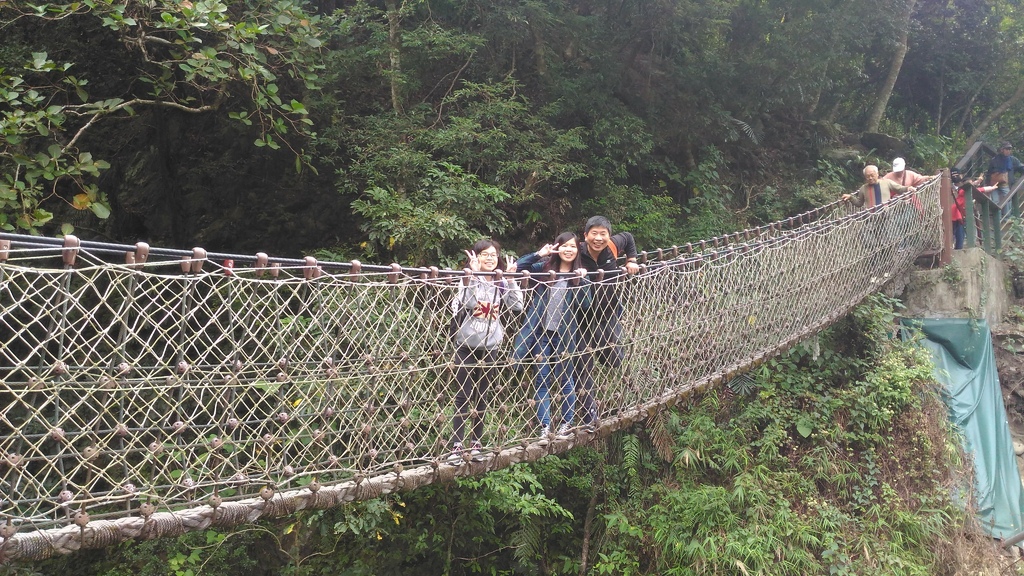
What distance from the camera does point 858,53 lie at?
26.4ft

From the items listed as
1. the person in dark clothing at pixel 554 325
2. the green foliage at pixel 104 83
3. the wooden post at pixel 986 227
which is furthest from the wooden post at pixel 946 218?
the green foliage at pixel 104 83

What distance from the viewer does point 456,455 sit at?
8.75ft

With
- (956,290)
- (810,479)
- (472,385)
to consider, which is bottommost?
(810,479)

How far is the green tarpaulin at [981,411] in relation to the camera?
14.7ft

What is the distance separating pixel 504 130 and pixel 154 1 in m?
2.51

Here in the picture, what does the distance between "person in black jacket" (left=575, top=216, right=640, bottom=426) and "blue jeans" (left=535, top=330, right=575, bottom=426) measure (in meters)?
0.05

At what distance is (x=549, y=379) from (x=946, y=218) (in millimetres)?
3377

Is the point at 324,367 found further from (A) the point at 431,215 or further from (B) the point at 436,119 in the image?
(B) the point at 436,119

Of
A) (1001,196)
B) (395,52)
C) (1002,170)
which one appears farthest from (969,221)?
(395,52)

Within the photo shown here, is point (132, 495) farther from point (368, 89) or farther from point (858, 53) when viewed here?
point (858, 53)

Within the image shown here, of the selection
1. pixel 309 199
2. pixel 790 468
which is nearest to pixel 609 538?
pixel 790 468

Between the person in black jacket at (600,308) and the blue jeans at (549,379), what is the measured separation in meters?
0.05

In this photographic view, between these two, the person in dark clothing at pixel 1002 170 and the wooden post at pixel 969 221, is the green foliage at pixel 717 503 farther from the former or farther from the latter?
the person in dark clothing at pixel 1002 170

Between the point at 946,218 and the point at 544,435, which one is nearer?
the point at 544,435
